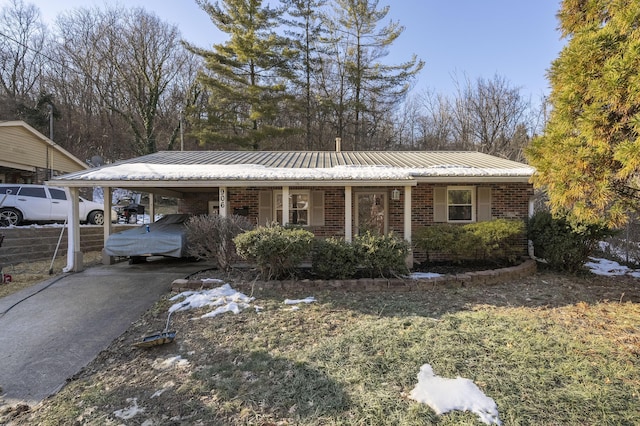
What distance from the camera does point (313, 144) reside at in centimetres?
2100

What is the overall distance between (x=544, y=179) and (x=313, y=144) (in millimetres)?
17312

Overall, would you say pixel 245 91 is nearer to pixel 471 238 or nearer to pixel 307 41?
pixel 307 41

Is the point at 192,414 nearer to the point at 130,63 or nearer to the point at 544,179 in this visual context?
the point at 544,179

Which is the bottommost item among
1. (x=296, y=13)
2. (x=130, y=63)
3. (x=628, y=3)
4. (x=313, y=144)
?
(x=628, y=3)

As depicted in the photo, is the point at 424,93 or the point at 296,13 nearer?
the point at 296,13

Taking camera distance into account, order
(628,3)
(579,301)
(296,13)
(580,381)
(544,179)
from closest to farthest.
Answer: (580,381) < (628,3) < (544,179) < (579,301) < (296,13)

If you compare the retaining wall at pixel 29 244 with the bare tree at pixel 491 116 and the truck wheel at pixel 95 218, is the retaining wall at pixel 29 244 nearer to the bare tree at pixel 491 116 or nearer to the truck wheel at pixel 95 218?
the truck wheel at pixel 95 218

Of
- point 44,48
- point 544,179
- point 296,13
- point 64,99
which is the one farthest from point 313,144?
point 44,48

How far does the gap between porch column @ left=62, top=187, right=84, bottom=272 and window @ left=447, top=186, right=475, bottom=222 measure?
31.4 feet

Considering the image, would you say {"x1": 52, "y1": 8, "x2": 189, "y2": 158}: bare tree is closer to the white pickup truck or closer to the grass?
A: the white pickup truck

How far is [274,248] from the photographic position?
223 inches

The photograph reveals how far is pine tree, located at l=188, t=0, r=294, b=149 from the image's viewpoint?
17.5 metres

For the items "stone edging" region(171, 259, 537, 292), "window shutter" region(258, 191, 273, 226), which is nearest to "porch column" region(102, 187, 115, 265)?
"stone edging" region(171, 259, 537, 292)

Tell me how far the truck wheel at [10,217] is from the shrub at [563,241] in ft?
50.3
